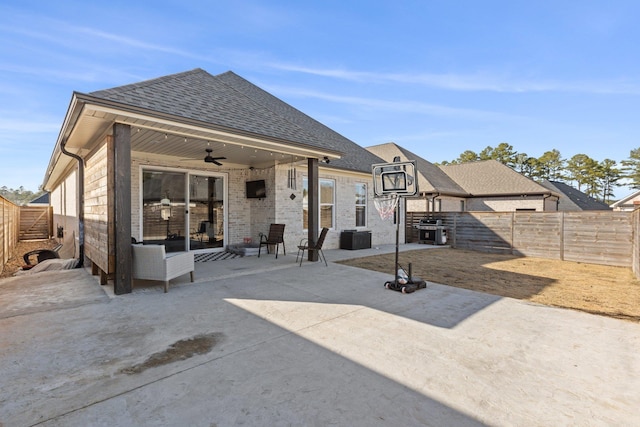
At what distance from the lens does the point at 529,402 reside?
6.88 feet

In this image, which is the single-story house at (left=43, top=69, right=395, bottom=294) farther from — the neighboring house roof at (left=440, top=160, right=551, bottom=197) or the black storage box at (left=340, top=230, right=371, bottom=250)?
the neighboring house roof at (left=440, top=160, right=551, bottom=197)

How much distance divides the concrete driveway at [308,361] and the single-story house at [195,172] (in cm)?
154

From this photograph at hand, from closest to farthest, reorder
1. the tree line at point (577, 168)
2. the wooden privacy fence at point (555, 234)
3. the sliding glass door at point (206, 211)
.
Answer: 1. the wooden privacy fence at point (555, 234)
2. the sliding glass door at point (206, 211)
3. the tree line at point (577, 168)

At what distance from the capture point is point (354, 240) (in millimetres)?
10406

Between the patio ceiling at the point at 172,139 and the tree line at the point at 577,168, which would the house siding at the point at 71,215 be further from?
the tree line at the point at 577,168

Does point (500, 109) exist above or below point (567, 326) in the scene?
above

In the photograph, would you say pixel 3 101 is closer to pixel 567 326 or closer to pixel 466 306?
pixel 466 306

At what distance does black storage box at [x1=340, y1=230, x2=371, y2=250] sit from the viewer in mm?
10383

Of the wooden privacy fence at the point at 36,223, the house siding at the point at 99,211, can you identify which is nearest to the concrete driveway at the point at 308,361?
the house siding at the point at 99,211

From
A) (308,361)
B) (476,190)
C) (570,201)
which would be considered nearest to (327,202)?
(308,361)

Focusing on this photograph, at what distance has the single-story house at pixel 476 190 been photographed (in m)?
16.3

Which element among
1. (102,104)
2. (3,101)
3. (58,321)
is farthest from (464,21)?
(3,101)

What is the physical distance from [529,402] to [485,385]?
0.28 meters

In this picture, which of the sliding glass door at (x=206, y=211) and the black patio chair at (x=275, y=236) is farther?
the sliding glass door at (x=206, y=211)
